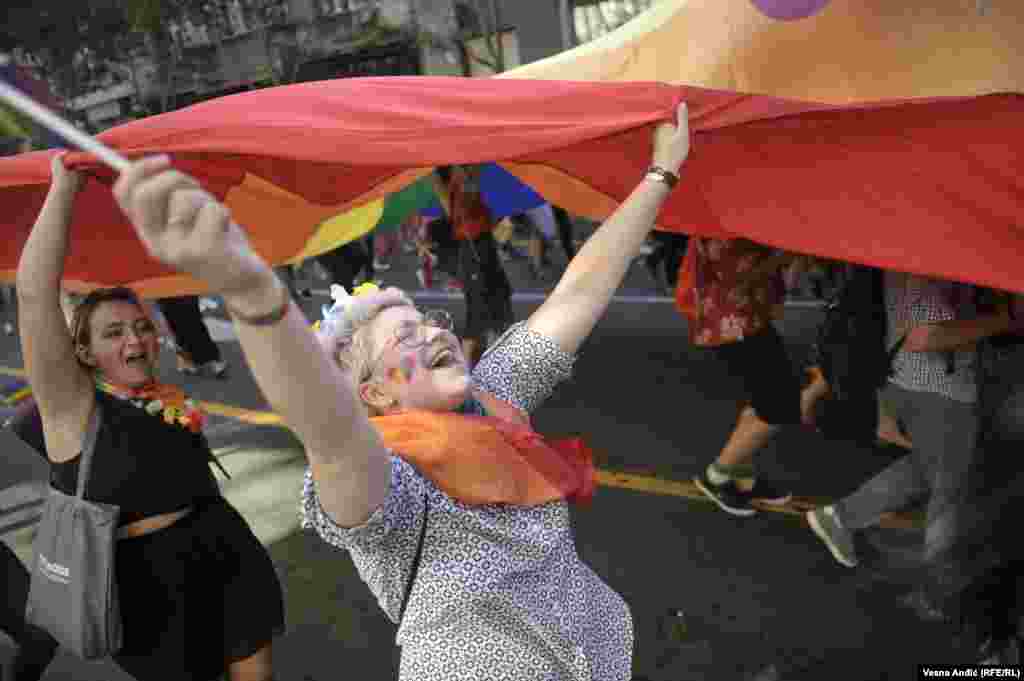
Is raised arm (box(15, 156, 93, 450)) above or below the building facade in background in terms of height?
below

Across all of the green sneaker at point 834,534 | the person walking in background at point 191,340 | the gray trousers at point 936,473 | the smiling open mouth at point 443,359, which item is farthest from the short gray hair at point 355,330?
the person walking in background at point 191,340

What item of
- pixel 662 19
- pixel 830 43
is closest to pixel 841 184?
pixel 830 43

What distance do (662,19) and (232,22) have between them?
23.3 meters

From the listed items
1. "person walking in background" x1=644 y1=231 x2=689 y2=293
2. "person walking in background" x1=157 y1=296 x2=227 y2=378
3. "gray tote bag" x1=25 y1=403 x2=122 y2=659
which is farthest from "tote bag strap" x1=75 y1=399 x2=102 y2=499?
"person walking in background" x1=157 y1=296 x2=227 y2=378

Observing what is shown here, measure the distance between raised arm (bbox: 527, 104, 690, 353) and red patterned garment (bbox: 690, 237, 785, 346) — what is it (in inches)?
71.5

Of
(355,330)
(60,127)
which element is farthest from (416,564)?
(60,127)

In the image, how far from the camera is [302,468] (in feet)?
17.3

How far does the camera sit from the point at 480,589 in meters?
1.50

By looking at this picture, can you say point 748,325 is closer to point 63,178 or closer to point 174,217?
point 63,178

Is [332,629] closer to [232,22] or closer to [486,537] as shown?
[486,537]

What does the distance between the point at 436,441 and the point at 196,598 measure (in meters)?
1.30

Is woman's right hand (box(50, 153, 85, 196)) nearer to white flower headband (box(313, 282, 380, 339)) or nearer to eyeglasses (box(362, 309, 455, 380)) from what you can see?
white flower headband (box(313, 282, 380, 339))

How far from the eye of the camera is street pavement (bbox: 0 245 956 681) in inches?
117

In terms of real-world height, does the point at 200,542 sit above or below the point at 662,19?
below
